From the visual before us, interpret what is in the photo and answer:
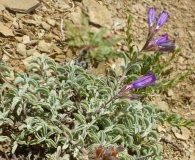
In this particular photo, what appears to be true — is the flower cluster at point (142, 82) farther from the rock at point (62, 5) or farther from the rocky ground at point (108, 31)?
the rock at point (62, 5)

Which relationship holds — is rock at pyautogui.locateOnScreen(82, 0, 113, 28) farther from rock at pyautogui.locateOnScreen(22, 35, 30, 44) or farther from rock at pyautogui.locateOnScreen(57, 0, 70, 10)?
rock at pyautogui.locateOnScreen(22, 35, 30, 44)

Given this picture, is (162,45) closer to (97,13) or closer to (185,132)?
(185,132)

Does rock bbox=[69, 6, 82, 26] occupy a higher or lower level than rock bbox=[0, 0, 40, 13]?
lower

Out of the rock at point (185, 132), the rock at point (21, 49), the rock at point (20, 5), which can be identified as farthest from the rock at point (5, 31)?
the rock at point (185, 132)

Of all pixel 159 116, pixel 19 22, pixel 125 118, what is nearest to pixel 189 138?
pixel 159 116

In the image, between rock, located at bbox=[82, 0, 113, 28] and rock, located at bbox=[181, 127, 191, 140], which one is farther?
rock, located at bbox=[82, 0, 113, 28]

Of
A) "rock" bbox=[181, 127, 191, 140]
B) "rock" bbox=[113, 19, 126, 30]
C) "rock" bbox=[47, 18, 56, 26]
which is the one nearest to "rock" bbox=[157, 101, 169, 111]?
"rock" bbox=[181, 127, 191, 140]

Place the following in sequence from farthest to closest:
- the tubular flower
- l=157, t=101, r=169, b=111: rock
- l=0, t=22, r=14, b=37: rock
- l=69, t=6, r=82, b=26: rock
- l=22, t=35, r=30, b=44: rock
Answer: l=69, t=6, r=82, b=26: rock → l=157, t=101, r=169, b=111: rock → l=22, t=35, r=30, b=44: rock → l=0, t=22, r=14, b=37: rock → the tubular flower

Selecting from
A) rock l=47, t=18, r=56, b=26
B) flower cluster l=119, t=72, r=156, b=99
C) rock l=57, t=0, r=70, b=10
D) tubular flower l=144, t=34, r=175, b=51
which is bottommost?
rock l=47, t=18, r=56, b=26
